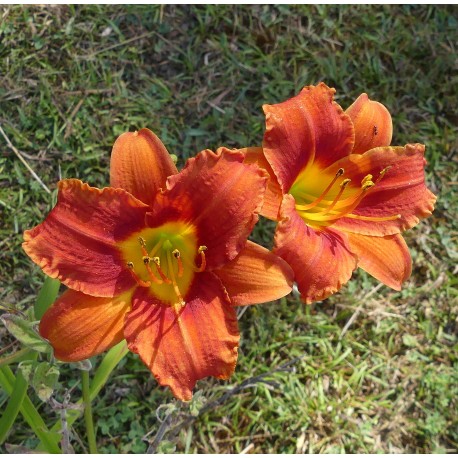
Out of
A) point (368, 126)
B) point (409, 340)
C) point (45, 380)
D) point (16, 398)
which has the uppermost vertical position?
point (368, 126)

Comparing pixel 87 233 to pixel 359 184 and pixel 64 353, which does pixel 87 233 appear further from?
pixel 359 184

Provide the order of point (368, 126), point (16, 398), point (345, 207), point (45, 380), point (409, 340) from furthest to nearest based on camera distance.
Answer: point (409, 340) < point (16, 398) < point (368, 126) < point (345, 207) < point (45, 380)

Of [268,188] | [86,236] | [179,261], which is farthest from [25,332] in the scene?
[268,188]

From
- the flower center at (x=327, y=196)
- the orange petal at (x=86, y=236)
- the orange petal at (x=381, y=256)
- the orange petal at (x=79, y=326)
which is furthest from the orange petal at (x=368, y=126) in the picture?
the orange petal at (x=79, y=326)

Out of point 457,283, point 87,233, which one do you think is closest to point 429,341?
point 457,283

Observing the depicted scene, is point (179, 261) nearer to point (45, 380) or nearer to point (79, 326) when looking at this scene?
point (79, 326)

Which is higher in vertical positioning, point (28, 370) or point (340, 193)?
point (340, 193)
